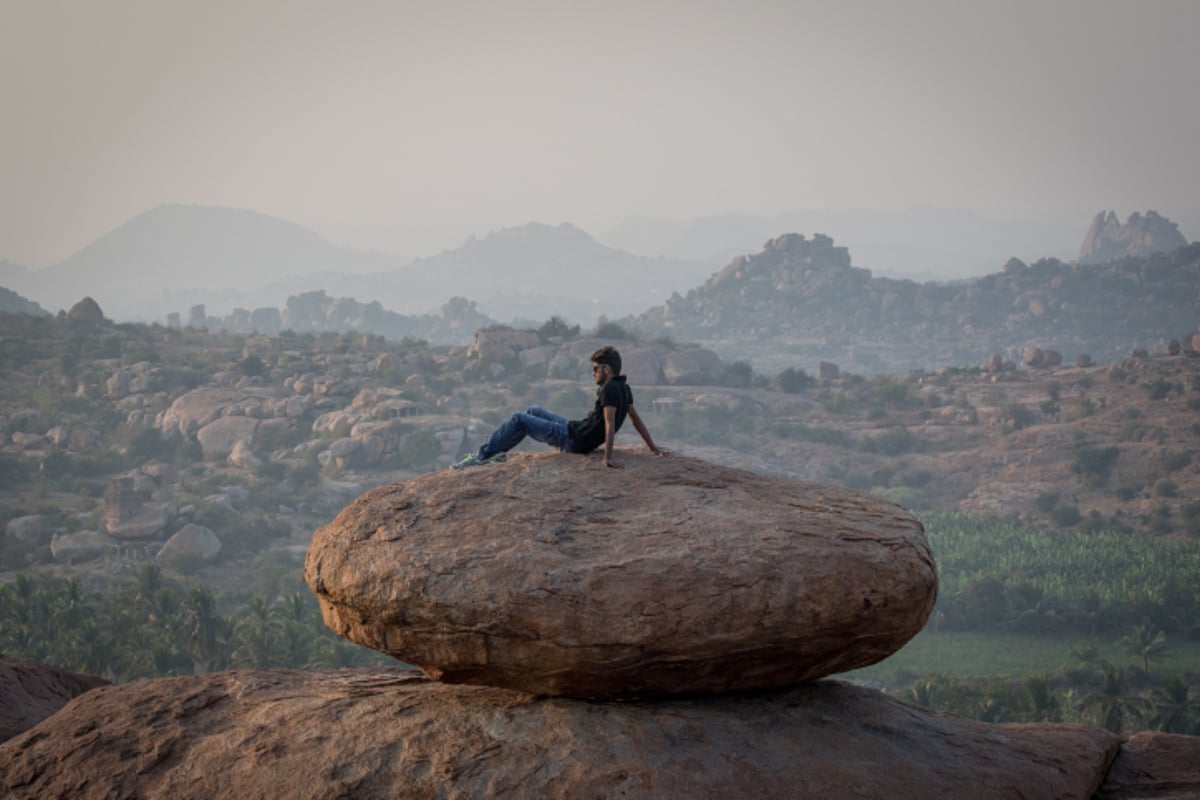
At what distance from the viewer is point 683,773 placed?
7.70m

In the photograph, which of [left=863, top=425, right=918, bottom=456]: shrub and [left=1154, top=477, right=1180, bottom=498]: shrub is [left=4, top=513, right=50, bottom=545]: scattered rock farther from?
[left=1154, top=477, right=1180, bottom=498]: shrub

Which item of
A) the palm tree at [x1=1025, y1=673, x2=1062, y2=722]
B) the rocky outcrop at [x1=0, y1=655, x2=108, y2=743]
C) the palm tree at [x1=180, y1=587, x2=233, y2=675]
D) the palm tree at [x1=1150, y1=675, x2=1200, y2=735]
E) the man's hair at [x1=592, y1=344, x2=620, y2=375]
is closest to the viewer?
the man's hair at [x1=592, y1=344, x2=620, y2=375]

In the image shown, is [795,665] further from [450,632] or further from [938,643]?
[938,643]

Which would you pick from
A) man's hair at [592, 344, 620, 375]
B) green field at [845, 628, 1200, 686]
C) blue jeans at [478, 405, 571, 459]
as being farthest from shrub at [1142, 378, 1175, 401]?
blue jeans at [478, 405, 571, 459]

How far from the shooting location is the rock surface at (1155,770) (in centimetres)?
977

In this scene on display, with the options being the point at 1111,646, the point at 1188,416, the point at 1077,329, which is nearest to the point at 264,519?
the point at 1111,646

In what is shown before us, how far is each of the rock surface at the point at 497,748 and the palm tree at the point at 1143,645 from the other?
152 ft

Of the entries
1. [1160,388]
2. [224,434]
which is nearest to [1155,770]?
[224,434]

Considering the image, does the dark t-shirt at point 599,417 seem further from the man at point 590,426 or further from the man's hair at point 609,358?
the man's hair at point 609,358

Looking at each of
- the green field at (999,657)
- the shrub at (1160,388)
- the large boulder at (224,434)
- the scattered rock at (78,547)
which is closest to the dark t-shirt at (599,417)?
the green field at (999,657)

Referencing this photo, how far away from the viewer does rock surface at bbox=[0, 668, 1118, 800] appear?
7.71 metres

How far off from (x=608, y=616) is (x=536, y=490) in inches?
71.5

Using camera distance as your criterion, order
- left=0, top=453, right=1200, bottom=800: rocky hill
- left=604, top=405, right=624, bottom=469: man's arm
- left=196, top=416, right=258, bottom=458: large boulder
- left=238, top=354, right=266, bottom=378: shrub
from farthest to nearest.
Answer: left=238, top=354, right=266, bottom=378: shrub < left=196, top=416, right=258, bottom=458: large boulder < left=604, top=405, right=624, bottom=469: man's arm < left=0, top=453, right=1200, bottom=800: rocky hill

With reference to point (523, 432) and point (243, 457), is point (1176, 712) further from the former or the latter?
point (243, 457)
